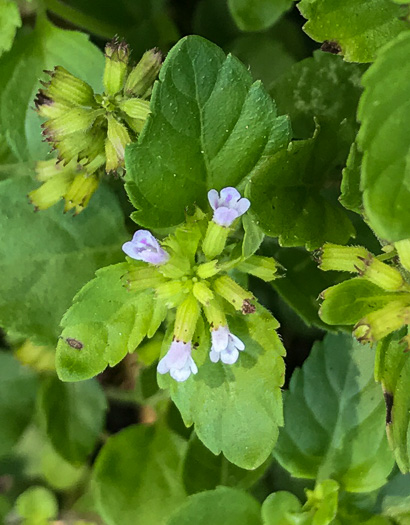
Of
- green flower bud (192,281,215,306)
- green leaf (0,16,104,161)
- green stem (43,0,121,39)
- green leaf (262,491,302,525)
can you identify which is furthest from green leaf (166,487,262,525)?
green stem (43,0,121,39)

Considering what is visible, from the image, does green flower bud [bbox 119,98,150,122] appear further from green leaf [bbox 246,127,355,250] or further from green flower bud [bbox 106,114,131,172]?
green leaf [bbox 246,127,355,250]

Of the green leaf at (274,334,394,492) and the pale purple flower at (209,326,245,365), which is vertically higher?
the pale purple flower at (209,326,245,365)

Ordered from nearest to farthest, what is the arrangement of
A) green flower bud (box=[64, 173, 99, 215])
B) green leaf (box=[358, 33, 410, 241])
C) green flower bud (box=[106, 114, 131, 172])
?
green leaf (box=[358, 33, 410, 241]), green flower bud (box=[106, 114, 131, 172]), green flower bud (box=[64, 173, 99, 215])

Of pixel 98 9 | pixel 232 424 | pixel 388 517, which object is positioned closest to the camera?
pixel 232 424

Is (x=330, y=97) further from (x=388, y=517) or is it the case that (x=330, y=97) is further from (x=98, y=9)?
(x=388, y=517)

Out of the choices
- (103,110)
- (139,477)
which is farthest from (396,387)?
(139,477)

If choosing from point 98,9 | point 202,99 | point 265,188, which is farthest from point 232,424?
point 98,9

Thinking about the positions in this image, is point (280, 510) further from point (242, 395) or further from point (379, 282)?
point (379, 282)

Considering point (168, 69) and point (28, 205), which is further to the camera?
point (28, 205)
